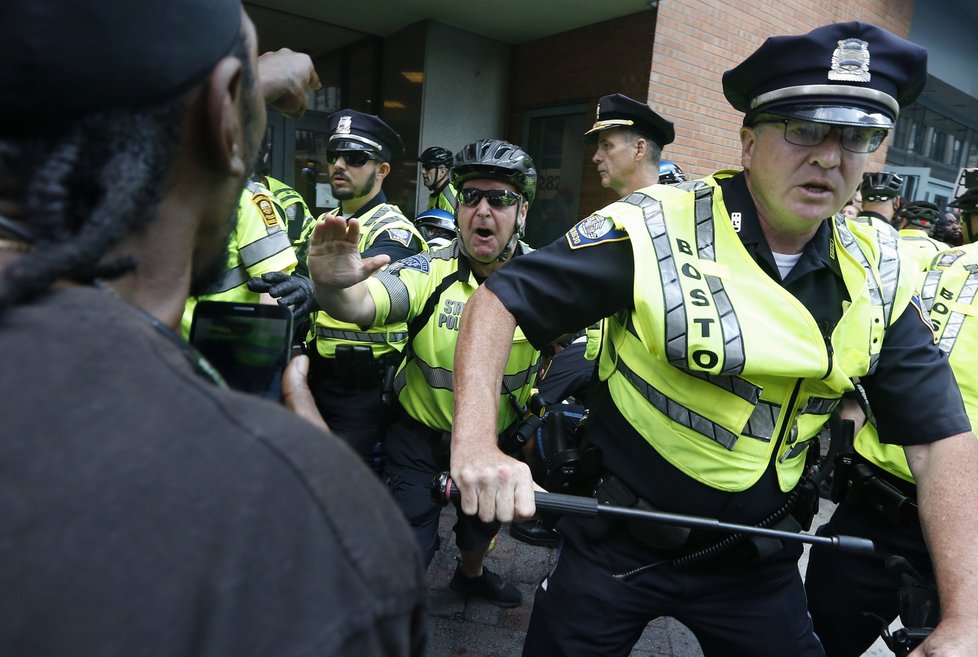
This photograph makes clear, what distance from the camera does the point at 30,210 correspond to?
2.09 ft

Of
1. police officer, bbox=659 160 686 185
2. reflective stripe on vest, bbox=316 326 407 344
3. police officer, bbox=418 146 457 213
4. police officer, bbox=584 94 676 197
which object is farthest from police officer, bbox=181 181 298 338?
police officer, bbox=418 146 457 213

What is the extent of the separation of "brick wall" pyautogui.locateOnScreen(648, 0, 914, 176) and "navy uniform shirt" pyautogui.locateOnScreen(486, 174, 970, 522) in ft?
18.1

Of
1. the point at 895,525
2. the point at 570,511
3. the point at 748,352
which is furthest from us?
the point at 895,525

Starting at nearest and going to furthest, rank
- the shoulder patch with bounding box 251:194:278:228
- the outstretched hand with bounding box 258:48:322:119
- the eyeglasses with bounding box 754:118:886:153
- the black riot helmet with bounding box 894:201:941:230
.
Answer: the outstretched hand with bounding box 258:48:322:119 < the eyeglasses with bounding box 754:118:886:153 < the shoulder patch with bounding box 251:194:278:228 < the black riot helmet with bounding box 894:201:941:230

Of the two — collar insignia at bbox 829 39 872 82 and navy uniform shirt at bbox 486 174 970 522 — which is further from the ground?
collar insignia at bbox 829 39 872 82

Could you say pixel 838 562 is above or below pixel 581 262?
below

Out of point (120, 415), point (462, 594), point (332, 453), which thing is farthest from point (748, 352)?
point (462, 594)

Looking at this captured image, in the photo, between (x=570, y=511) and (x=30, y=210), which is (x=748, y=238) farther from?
(x=30, y=210)

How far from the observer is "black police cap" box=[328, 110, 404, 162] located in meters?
4.30

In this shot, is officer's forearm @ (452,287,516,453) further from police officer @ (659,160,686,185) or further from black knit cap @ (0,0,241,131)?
police officer @ (659,160,686,185)

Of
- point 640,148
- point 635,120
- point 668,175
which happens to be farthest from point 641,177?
point 668,175

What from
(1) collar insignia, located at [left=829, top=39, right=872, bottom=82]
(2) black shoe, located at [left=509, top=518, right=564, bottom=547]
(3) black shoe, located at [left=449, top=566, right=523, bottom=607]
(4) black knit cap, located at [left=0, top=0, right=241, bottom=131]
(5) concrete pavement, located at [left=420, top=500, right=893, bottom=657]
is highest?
(1) collar insignia, located at [left=829, top=39, right=872, bottom=82]

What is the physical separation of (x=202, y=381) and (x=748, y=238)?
1.64m

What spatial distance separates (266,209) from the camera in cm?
295
